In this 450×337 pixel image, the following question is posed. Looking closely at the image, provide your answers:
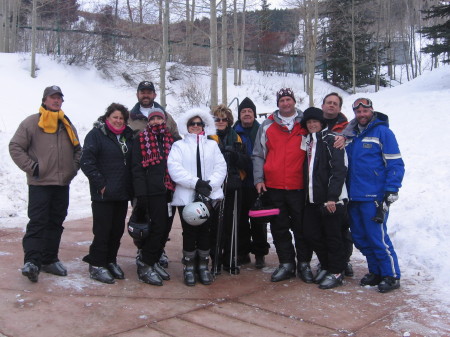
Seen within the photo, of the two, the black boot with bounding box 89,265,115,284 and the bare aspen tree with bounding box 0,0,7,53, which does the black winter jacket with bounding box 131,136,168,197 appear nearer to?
the black boot with bounding box 89,265,115,284

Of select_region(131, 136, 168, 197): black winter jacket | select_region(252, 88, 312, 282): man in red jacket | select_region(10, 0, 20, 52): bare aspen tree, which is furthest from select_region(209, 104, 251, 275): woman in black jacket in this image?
select_region(10, 0, 20, 52): bare aspen tree

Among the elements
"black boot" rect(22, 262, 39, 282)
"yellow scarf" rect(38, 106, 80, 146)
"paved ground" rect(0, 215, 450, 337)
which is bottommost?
"paved ground" rect(0, 215, 450, 337)

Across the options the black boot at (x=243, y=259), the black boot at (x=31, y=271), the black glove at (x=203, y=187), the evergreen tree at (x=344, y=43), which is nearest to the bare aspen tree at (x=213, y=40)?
the black boot at (x=243, y=259)

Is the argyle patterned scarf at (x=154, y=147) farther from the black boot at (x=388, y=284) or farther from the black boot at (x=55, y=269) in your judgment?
the black boot at (x=388, y=284)

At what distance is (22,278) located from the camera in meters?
4.80

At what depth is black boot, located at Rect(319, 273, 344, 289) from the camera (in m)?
4.91

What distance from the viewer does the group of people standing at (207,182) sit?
480cm

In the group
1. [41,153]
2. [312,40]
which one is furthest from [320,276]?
[312,40]

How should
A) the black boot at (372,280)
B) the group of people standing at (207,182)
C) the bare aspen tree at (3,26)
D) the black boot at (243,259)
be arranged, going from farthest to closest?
the bare aspen tree at (3,26)
the black boot at (243,259)
the black boot at (372,280)
the group of people standing at (207,182)

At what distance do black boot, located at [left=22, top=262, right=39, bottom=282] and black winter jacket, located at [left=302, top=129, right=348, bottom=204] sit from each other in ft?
9.13

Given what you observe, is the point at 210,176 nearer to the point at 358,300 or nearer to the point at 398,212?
the point at 358,300

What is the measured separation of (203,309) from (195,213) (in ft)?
3.01

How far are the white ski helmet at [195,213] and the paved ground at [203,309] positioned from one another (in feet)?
2.27

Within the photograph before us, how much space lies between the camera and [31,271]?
459cm
